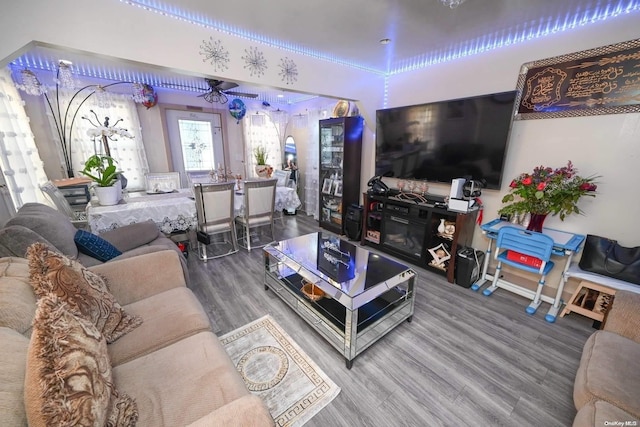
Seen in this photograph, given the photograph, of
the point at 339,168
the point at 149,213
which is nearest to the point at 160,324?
the point at 149,213

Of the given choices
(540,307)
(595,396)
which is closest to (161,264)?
(595,396)

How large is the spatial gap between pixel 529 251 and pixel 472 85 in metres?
1.82

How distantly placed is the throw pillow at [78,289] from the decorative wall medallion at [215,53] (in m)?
1.78

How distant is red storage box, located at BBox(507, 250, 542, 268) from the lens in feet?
7.24

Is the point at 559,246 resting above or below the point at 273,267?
above

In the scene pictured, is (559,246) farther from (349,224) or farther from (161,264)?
(161,264)

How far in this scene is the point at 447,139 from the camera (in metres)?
2.76

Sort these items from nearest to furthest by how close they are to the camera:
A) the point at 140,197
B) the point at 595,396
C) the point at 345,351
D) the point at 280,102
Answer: the point at 595,396
the point at 345,351
the point at 140,197
the point at 280,102

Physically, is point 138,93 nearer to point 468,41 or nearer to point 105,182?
point 105,182

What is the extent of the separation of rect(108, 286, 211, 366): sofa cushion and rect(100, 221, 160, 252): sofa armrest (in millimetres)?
935

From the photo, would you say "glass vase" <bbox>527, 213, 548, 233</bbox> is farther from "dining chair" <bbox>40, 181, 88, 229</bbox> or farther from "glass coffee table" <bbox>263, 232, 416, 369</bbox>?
"dining chair" <bbox>40, 181, 88, 229</bbox>

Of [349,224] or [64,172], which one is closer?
[64,172]

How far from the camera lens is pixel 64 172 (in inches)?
141

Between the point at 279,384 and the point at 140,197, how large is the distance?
106 inches
